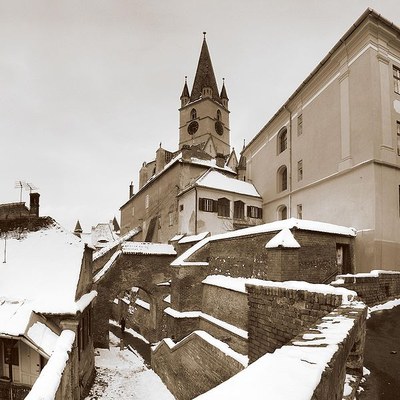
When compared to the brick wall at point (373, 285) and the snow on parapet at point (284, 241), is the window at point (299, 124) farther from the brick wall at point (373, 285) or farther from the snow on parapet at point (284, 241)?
the snow on parapet at point (284, 241)

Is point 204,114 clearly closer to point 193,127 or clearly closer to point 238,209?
point 193,127

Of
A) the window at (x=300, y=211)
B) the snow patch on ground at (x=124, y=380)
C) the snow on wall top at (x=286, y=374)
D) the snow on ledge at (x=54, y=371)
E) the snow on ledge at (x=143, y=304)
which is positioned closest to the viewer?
the snow on wall top at (x=286, y=374)

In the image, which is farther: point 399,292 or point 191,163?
point 191,163

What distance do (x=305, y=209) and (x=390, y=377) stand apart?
54.3ft

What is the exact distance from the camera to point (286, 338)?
22.8ft

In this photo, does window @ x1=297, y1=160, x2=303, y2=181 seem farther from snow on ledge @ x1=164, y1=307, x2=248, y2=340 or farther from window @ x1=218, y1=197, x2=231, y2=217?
snow on ledge @ x1=164, y1=307, x2=248, y2=340

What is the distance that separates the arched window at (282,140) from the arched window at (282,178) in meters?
1.56

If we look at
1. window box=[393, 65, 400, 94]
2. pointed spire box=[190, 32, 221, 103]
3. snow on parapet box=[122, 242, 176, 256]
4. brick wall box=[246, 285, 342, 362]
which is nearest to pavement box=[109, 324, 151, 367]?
snow on parapet box=[122, 242, 176, 256]

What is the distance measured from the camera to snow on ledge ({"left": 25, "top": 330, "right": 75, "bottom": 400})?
6.88 meters

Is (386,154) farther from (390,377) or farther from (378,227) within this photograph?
(390,377)

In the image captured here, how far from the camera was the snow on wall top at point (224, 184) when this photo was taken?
26219 millimetres

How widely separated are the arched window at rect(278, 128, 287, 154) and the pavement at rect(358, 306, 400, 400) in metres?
16.3

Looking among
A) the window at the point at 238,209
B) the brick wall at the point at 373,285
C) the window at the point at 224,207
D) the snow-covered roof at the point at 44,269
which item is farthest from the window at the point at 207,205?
the brick wall at the point at 373,285

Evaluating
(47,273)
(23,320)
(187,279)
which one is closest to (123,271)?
(187,279)
